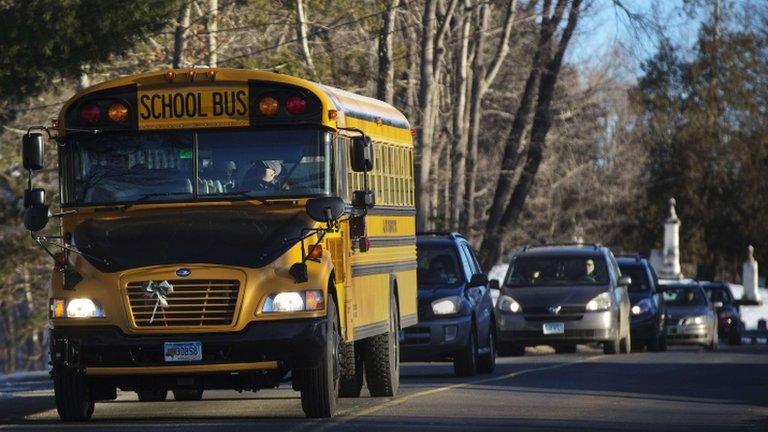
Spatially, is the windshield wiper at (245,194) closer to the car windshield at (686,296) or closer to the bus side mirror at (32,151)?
the bus side mirror at (32,151)

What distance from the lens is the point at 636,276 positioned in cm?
3481

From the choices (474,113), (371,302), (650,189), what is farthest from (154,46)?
(650,189)

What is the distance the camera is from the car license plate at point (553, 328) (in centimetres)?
2864

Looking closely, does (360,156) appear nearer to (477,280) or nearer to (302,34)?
(477,280)

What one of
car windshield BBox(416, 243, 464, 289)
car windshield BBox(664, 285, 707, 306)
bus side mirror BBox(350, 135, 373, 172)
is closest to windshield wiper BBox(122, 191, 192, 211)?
bus side mirror BBox(350, 135, 373, 172)

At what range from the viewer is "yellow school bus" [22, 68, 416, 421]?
14312 mm

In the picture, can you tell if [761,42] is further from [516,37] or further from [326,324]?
[326,324]

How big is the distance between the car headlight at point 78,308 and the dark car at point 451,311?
795 centimetres

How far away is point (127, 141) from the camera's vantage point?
51.0ft

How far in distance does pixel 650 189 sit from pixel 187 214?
260 feet

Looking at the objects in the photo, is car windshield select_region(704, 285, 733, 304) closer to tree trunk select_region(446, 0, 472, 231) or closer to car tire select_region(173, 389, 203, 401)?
tree trunk select_region(446, 0, 472, 231)

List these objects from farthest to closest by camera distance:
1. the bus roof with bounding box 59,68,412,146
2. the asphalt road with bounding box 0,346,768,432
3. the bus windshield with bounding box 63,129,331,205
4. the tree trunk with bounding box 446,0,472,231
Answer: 1. the tree trunk with bounding box 446,0,472,231
2. the bus roof with bounding box 59,68,412,146
3. the bus windshield with bounding box 63,129,331,205
4. the asphalt road with bounding box 0,346,768,432

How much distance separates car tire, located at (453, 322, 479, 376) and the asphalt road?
11.6 inches

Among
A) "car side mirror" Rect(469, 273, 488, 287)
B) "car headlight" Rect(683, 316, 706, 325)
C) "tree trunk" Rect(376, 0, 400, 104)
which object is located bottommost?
"car headlight" Rect(683, 316, 706, 325)
